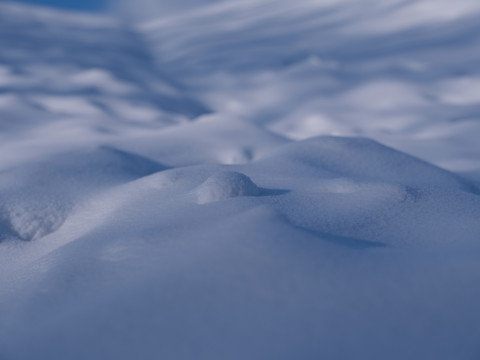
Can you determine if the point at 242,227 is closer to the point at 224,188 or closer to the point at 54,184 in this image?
the point at 224,188

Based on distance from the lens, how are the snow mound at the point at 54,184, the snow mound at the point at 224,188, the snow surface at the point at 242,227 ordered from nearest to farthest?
1. the snow surface at the point at 242,227
2. the snow mound at the point at 224,188
3. the snow mound at the point at 54,184

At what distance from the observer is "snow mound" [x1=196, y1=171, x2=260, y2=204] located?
97cm

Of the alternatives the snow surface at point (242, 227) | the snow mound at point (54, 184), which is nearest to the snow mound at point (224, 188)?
the snow surface at point (242, 227)

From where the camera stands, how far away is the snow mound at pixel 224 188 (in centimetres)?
97

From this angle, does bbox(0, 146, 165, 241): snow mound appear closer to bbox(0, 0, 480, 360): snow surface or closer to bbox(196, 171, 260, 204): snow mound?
bbox(0, 0, 480, 360): snow surface

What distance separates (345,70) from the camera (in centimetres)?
322

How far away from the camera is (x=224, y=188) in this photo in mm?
973

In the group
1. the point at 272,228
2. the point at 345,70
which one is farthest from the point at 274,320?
the point at 345,70

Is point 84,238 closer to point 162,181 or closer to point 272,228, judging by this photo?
point 162,181

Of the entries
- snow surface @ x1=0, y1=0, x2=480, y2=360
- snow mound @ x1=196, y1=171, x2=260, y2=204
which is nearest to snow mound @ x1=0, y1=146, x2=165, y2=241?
snow surface @ x1=0, y1=0, x2=480, y2=360

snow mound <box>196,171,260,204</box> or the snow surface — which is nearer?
the snow surface

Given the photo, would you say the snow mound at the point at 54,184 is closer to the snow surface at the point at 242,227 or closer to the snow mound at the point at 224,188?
the snow surface at the point at 242,227

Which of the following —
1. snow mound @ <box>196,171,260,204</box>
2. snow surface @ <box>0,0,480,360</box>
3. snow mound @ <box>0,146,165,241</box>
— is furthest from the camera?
snow mound @ <box>0,146,165,241</box>

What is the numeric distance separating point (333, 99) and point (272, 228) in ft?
6.92
